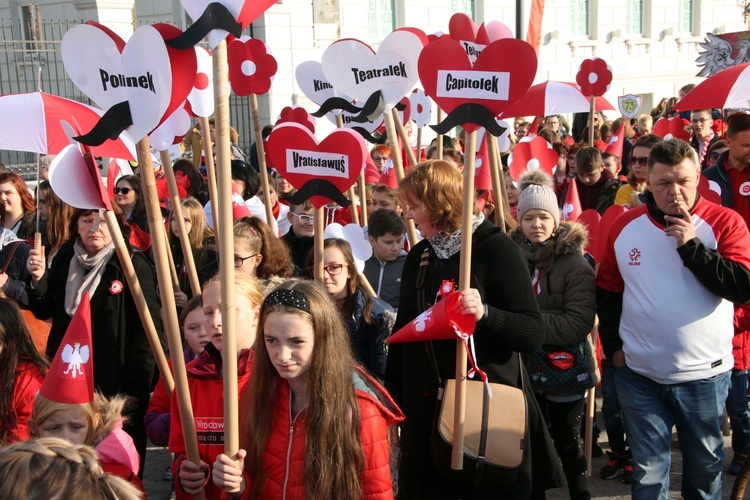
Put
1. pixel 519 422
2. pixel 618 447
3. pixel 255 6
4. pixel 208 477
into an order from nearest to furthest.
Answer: pixel 255 6, pixel 208 477, pixel 519 422, pixel 618 447

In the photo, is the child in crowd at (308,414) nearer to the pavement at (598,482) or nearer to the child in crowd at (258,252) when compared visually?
the child in crowd at (258,252)

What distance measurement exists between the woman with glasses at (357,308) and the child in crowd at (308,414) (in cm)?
122

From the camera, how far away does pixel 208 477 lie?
278 centimetres

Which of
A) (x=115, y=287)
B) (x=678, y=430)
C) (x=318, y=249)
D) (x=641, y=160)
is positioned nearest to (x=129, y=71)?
(x=318, y=249)

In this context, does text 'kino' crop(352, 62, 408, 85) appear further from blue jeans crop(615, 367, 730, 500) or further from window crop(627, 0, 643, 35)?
window crop(627, 0, 643, 35)

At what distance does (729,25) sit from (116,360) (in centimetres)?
2720

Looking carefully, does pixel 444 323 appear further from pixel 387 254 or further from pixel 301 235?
pixel 301 235

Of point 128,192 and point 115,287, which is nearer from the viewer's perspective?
point 115,287

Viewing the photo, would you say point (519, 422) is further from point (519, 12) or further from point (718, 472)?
point (519, 12)

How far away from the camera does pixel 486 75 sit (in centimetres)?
331

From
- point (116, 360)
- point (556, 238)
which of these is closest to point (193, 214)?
point (116, 360)

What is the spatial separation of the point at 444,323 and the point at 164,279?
3.39ft

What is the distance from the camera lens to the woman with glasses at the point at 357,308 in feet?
13.2

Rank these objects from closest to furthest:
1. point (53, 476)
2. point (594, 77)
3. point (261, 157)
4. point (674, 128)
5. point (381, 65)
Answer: point (53, 476) < point (381, 65) < point (261, 157) < point (594, 77) < point (674, 128)
